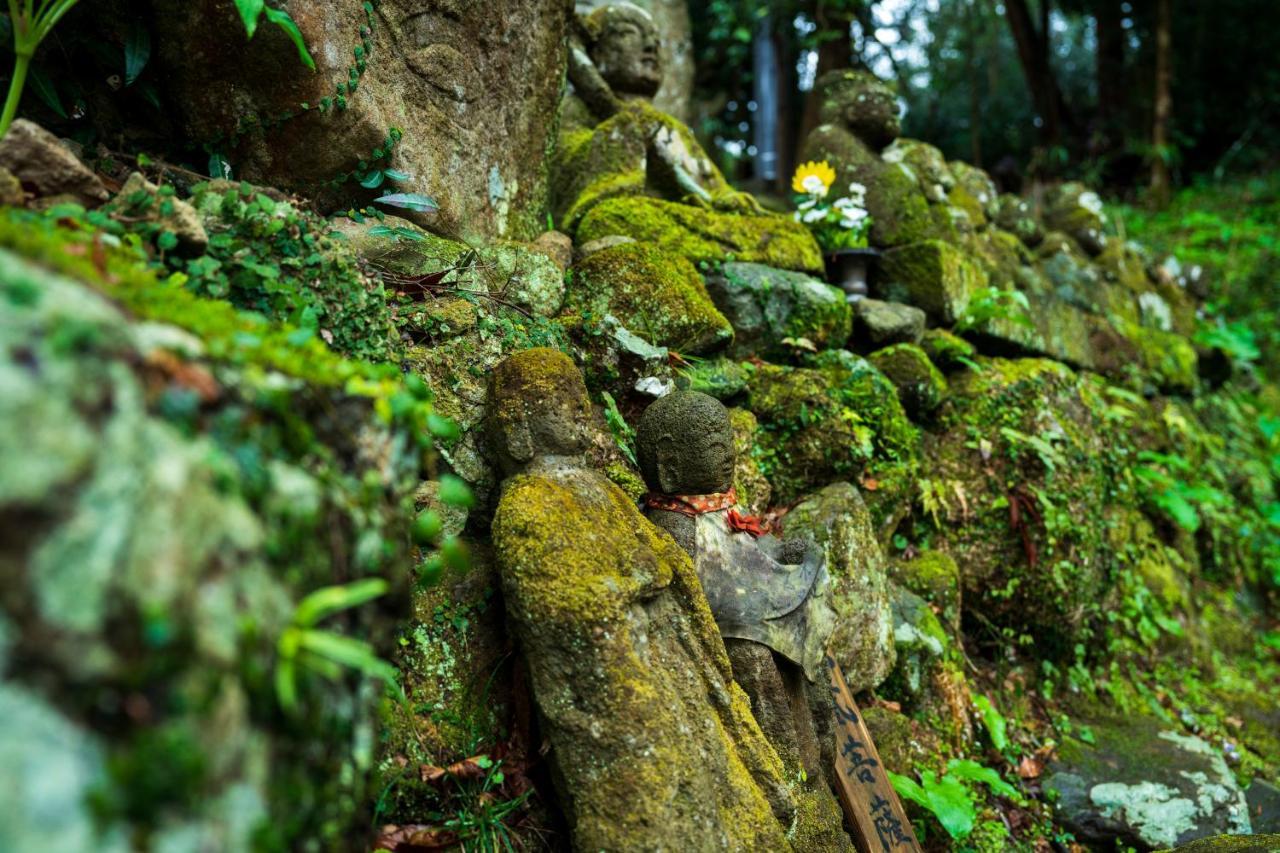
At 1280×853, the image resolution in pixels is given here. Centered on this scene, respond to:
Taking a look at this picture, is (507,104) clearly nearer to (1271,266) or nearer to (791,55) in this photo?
(791,55)

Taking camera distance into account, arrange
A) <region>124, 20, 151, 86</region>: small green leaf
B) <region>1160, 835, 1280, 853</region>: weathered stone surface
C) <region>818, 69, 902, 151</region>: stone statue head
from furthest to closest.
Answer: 1. <region>818, 69, 902, 151</region>: stone statue head
2. <region>1160, 835, 1280, 853</region>: weathered stone surface
3. <region>124, 20, 151, 86</region>: small green leaf

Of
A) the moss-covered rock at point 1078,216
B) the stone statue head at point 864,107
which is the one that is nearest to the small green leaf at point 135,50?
the stone statue head at point 864,107

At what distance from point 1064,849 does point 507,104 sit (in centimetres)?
418

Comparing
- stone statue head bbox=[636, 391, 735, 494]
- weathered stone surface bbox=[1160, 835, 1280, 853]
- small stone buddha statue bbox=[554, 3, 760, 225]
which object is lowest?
weathered stone surface bbox=[1160, 835, 1280, 853]

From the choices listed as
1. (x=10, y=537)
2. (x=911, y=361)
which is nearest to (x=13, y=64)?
(x=10, y=537)

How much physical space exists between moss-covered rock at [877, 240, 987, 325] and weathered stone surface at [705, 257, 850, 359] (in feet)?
3.31

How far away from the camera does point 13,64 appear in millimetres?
2424

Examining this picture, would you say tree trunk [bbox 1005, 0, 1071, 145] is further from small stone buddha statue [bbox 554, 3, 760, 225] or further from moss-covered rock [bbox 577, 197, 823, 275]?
moss-covered rock [bbox 577, 197, 823, 275]

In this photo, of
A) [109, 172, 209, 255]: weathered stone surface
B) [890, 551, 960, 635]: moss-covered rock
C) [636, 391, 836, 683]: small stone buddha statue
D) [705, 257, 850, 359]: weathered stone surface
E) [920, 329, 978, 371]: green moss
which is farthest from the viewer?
[920, 329, 978, 371]: green moss

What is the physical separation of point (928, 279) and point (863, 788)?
3392 mm

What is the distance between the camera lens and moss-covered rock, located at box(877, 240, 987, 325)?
5.35 meters

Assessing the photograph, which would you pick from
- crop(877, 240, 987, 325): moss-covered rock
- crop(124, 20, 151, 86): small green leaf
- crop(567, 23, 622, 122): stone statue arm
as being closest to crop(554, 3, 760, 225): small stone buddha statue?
crop(567, 23, 622, 122): stone statue arm

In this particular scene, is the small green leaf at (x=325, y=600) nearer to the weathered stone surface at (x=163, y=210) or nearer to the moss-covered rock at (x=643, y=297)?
the weathered stone surface at (x=163, y=210)

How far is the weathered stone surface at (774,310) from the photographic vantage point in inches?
172
